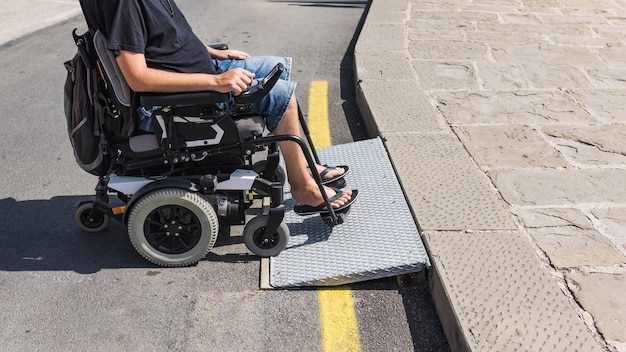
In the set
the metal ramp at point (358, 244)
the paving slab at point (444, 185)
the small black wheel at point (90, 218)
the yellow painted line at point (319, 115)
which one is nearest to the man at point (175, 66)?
the metal ramp at point (358, 244)

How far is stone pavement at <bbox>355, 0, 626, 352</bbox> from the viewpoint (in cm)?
271

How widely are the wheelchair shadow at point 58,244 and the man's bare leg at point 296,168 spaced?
0.44 metres

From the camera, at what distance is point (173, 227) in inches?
126

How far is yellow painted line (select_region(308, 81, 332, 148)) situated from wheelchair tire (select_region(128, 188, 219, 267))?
170 centimetres

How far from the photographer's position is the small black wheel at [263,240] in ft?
10.7

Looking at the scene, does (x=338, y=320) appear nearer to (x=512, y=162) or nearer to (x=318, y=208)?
(x=318, y=208)

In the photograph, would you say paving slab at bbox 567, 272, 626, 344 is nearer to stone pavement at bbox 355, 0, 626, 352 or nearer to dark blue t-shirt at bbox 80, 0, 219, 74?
stone pavement at bbox 355, 0, 626, 352

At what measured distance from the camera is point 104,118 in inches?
123

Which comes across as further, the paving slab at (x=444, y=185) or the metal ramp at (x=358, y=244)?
the paving slab at (x=444, y=185)

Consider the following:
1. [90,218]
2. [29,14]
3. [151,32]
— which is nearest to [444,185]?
[151,32]

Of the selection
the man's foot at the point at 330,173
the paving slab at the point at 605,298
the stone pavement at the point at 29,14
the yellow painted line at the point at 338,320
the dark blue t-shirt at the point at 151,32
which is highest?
the dark blue t-shirt at the point at 151,32

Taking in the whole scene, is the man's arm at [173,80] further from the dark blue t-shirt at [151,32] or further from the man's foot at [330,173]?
the man's foot at [330,173]

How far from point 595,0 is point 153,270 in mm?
7919

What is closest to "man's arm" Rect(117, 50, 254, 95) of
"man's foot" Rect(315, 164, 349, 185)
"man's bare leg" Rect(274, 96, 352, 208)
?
"man's bare leg" Rect(274, 96, 352, 208)
